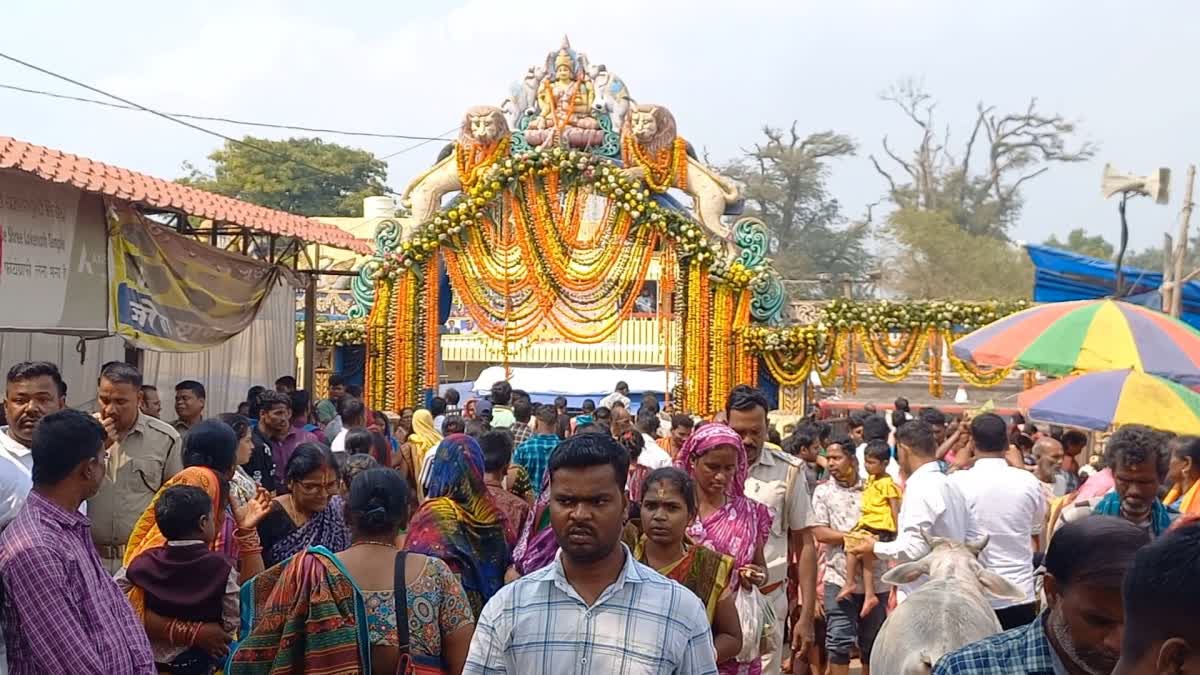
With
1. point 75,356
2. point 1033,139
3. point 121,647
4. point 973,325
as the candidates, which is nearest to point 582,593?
point 121,647

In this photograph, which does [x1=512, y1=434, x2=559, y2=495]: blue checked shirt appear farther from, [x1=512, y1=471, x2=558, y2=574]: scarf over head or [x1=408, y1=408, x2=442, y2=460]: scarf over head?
[x1=512, y1=471, x2=558, y2=574]: scarf over head

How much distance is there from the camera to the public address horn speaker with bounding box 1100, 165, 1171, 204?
502 inches

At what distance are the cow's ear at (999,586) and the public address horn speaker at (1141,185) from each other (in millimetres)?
8232

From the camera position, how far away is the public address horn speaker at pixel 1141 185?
1274cm

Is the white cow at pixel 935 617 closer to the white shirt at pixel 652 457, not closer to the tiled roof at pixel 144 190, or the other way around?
the white shirt at pixel 652 457

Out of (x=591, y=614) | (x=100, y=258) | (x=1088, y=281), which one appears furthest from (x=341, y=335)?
(x=591, y=614)

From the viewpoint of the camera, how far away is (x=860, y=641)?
8.76 meters

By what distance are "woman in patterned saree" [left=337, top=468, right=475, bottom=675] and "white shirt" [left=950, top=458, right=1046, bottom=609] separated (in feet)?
10.4

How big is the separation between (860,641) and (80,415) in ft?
18.0

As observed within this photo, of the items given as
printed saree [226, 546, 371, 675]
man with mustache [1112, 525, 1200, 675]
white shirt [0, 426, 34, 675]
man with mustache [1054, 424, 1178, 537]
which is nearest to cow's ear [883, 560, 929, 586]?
man with mustache [1054, 424, 1178, 537]

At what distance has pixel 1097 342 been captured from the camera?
810 centimetres

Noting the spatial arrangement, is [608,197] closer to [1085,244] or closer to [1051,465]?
[1051,465]

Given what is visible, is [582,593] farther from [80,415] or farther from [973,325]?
[973,325]

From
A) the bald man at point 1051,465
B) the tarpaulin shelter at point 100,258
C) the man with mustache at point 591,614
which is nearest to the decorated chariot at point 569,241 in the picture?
the tarpaulin shelter at point 100,258
